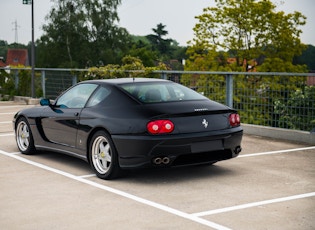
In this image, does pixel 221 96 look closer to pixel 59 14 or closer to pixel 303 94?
pixel 303 94

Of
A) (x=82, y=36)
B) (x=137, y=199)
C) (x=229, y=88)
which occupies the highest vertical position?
(x=82, y=36)

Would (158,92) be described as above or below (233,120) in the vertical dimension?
above

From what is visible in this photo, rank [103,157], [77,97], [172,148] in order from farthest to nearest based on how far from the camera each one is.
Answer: [77,97] < [103,157] < [172,148]

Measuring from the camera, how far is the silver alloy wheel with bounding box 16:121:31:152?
926 cm

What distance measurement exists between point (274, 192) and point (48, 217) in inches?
99.8

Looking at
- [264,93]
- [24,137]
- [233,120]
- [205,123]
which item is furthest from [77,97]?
[264,93]

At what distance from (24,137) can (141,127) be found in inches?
124

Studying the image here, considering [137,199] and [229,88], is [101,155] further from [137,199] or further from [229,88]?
[229,88]

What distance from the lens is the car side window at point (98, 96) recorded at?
772 cm

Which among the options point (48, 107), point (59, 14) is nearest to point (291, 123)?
point (48, 107)

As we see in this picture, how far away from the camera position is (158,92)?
772 cm

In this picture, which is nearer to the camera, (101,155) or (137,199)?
(137,199)

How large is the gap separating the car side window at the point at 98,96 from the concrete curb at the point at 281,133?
445 cm

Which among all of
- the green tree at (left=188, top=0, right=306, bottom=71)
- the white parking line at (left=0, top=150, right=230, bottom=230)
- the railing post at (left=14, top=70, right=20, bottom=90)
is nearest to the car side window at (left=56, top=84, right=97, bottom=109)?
the white parking line at (left=0, top=150, right=230, bottom=230)
